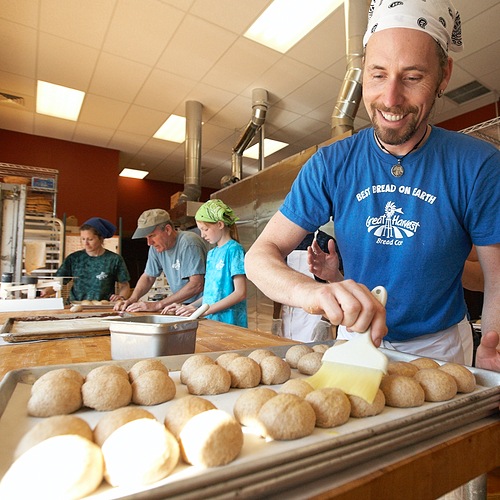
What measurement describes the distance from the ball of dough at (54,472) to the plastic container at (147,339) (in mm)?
476

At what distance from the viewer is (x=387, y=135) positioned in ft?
3.22

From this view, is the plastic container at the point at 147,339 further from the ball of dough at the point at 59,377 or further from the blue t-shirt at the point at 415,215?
the blue t-shirt at the point at 415,215

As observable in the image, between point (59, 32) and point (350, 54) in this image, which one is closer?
point (350, 54)

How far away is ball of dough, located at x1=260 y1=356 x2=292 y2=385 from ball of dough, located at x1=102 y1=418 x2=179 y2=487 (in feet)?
1.09

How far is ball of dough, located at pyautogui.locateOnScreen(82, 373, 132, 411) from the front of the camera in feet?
1.95

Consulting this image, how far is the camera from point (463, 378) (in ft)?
2.18

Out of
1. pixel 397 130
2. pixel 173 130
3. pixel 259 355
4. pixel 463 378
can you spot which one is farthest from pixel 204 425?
pixel 173 130

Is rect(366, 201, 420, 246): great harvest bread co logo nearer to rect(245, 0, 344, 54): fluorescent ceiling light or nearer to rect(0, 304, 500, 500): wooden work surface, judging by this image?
rect(0, 304, 500, 500): wooden work surface

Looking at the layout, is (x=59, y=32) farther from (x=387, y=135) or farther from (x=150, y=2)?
(x=387, y=135)

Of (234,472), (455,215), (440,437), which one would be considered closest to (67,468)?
(234,472)

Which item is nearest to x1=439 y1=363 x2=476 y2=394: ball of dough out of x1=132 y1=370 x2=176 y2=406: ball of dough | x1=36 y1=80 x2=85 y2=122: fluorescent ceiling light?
x1=132 y1=370 x2=176 y2=406: ball of dough

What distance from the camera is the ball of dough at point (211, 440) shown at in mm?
415

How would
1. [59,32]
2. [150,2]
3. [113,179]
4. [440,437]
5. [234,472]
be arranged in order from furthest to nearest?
1. [113,179]
2. [59,32]
3. [150,2]
4. [440,437]
5. [234,472]

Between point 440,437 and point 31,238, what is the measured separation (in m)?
4.99
